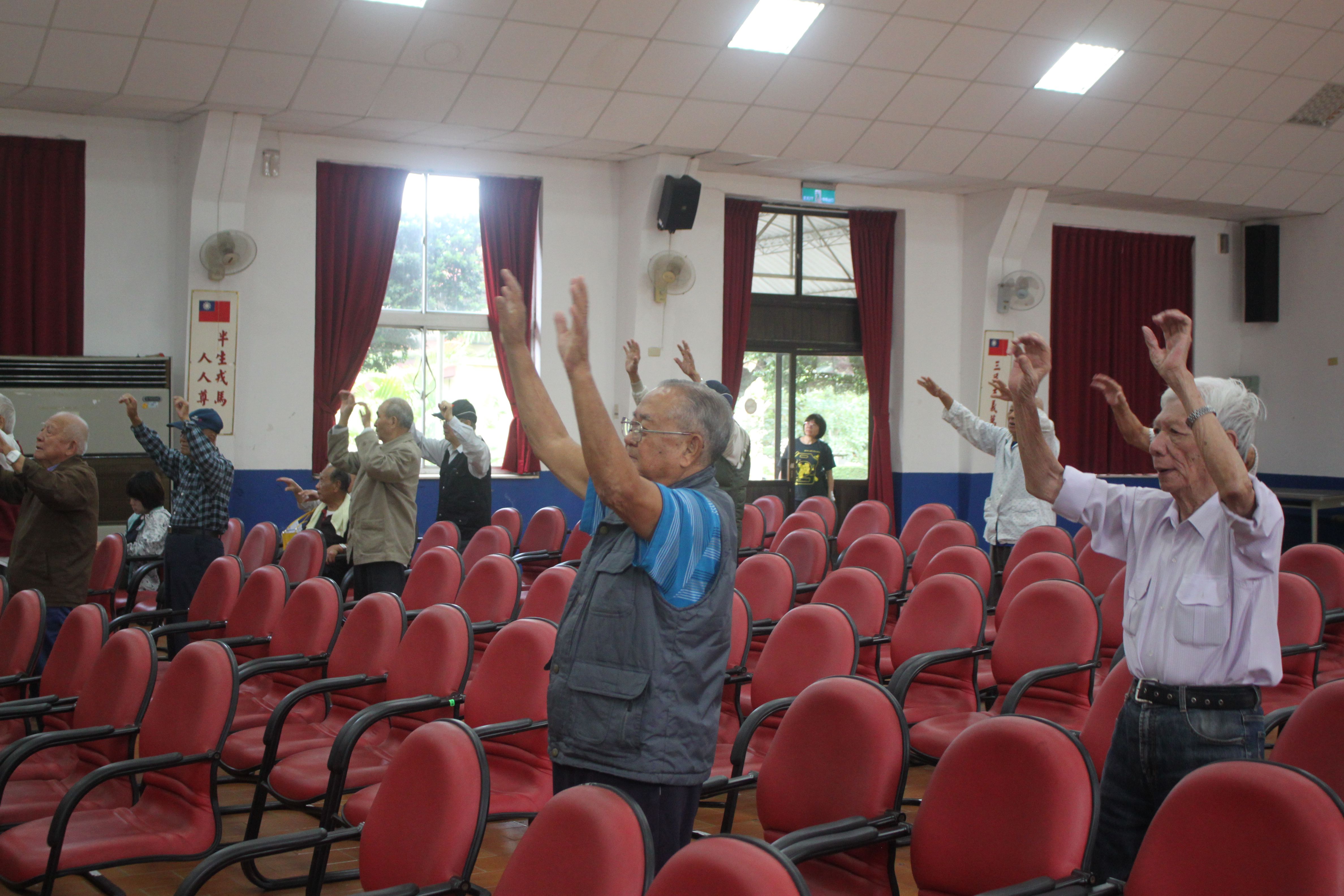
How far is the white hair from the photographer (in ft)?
6.86

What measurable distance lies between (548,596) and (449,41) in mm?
4684

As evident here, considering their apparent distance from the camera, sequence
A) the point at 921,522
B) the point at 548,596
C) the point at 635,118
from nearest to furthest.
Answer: the point at 548,596
the point at 921,522
the point at 635,118

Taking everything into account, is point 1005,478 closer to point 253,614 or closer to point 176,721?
point 253,614

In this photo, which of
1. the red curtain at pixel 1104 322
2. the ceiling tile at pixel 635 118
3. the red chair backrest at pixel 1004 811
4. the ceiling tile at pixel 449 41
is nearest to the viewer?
the red chair backrest at pixel 1004 811

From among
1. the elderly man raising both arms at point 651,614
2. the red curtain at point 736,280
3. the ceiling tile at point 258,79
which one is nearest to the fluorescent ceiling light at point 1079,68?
the red curtain at point 736,280

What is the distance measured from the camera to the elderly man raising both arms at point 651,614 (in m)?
1.92

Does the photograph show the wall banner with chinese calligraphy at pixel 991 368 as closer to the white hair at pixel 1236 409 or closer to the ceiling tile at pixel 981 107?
the ceiling tile at pixel 981 107

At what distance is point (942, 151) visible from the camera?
9.44 metres

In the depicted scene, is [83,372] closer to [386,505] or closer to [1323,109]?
[386,505]

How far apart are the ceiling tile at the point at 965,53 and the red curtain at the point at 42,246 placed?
633cm

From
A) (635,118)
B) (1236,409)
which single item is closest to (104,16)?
(635,118)

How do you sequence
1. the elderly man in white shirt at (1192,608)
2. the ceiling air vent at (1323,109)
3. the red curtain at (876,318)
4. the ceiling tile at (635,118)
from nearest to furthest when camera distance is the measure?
1. the elderly man in white shirt at (1192,608)
2. the ceiling tile at (635,118)
3. the ceiling air vent at (1323,109)
4. the red curtain at (876,318)

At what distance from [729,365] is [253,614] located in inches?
239

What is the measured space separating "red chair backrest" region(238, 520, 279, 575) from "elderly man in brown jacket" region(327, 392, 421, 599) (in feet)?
4.99
